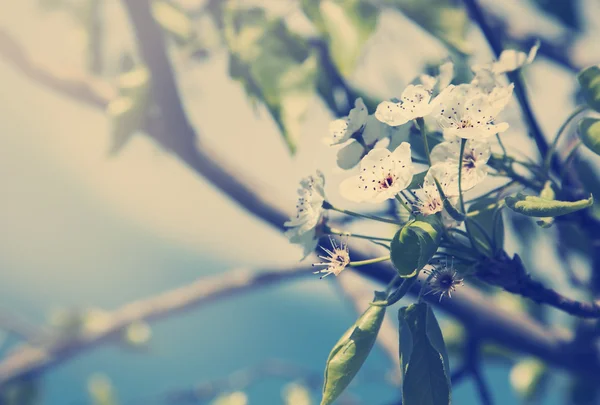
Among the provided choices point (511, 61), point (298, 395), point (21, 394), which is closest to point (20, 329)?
point (21, 394)

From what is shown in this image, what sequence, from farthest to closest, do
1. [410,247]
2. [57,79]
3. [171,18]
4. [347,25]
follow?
[57,79] → [171,18] → [347,25] → [410,247]

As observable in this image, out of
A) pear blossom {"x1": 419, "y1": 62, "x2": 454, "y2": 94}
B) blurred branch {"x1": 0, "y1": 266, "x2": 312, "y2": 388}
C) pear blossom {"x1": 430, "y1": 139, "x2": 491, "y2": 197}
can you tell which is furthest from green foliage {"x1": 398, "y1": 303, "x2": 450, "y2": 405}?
blurred branch {"x1": 0, "y1": 266, "x2": 312, "y2": 388}

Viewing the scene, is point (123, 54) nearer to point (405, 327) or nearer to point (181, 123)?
point (181, 123)

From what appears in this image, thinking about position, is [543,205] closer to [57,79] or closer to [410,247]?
[410,247]

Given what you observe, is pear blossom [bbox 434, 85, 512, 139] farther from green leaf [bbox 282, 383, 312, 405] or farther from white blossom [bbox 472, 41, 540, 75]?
green leaf [bbox 282, 383, 312, 405]

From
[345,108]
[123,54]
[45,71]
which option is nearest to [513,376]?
[345,108]
